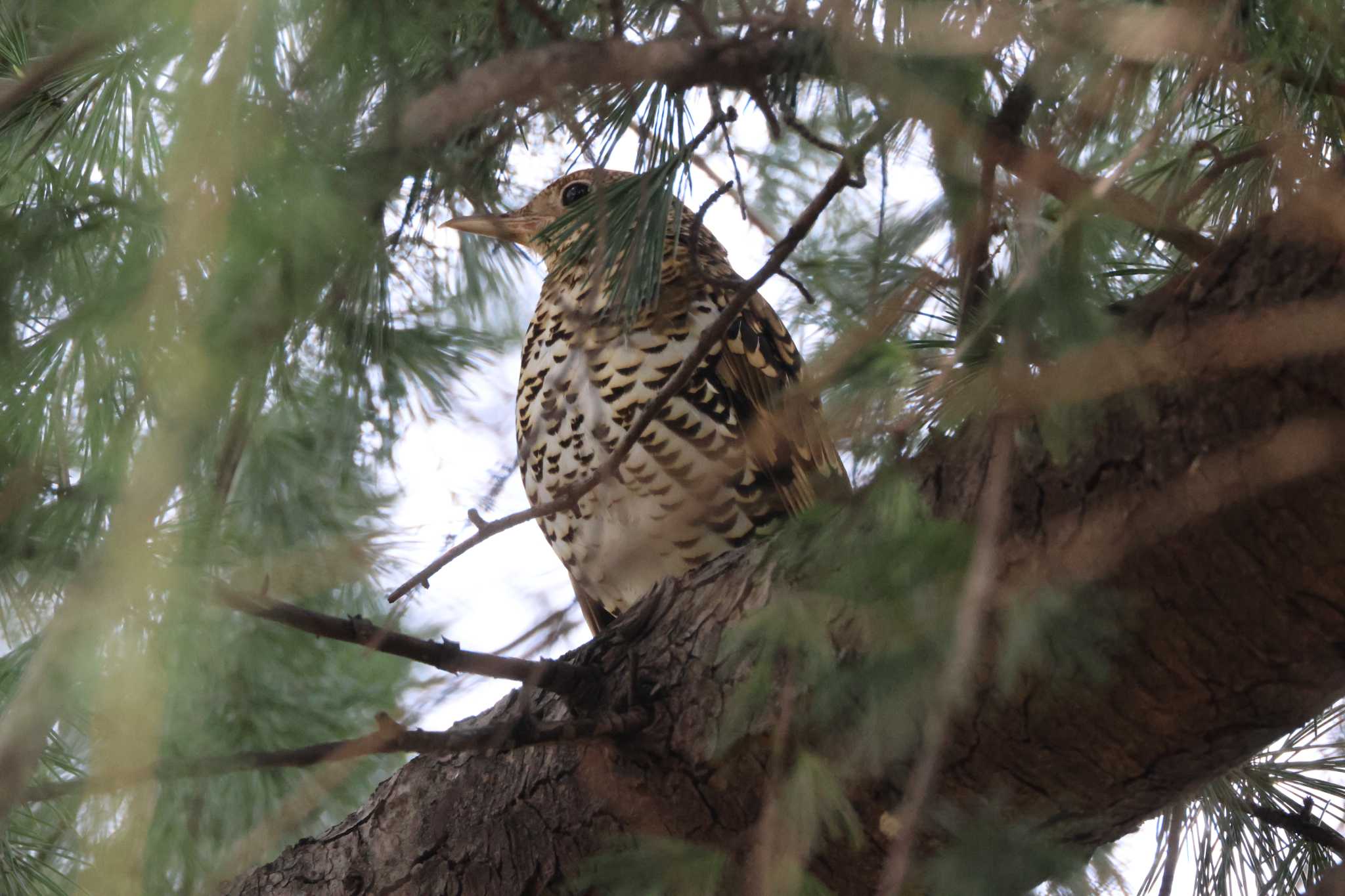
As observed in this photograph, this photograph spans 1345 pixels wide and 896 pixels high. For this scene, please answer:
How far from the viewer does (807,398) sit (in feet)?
5.24

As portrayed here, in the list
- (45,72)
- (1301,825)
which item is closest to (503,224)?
(45,72)

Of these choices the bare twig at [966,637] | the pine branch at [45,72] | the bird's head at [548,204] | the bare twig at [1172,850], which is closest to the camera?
the bare twig at [966,637]

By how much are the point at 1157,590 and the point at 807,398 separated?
0.49 m

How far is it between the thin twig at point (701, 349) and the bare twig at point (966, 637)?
1.24ft

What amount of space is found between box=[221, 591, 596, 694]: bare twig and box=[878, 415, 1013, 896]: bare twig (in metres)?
0.58

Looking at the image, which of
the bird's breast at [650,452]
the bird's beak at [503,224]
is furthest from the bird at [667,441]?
the bird's beak at [503,224]

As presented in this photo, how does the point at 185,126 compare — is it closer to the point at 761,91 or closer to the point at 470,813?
the point at 761,91

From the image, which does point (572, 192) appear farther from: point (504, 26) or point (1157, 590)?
point (1157, 590)

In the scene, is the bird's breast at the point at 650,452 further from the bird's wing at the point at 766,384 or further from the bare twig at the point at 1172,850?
the bare twig at the point at 1172,850

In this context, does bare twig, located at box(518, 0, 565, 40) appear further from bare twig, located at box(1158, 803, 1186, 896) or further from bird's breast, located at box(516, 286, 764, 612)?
bare twig, located at box(1158, 803, 1186, 896)

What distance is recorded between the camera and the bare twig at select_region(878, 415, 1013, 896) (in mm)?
1229

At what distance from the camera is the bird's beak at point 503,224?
1.97 metres

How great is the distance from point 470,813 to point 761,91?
4.82 ft

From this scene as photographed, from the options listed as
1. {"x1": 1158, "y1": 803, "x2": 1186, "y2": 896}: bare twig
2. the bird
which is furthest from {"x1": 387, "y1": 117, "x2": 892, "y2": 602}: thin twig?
{"x1": 1158, "y1": 803, "x2": 1186, "y2": 896}: bare twig
